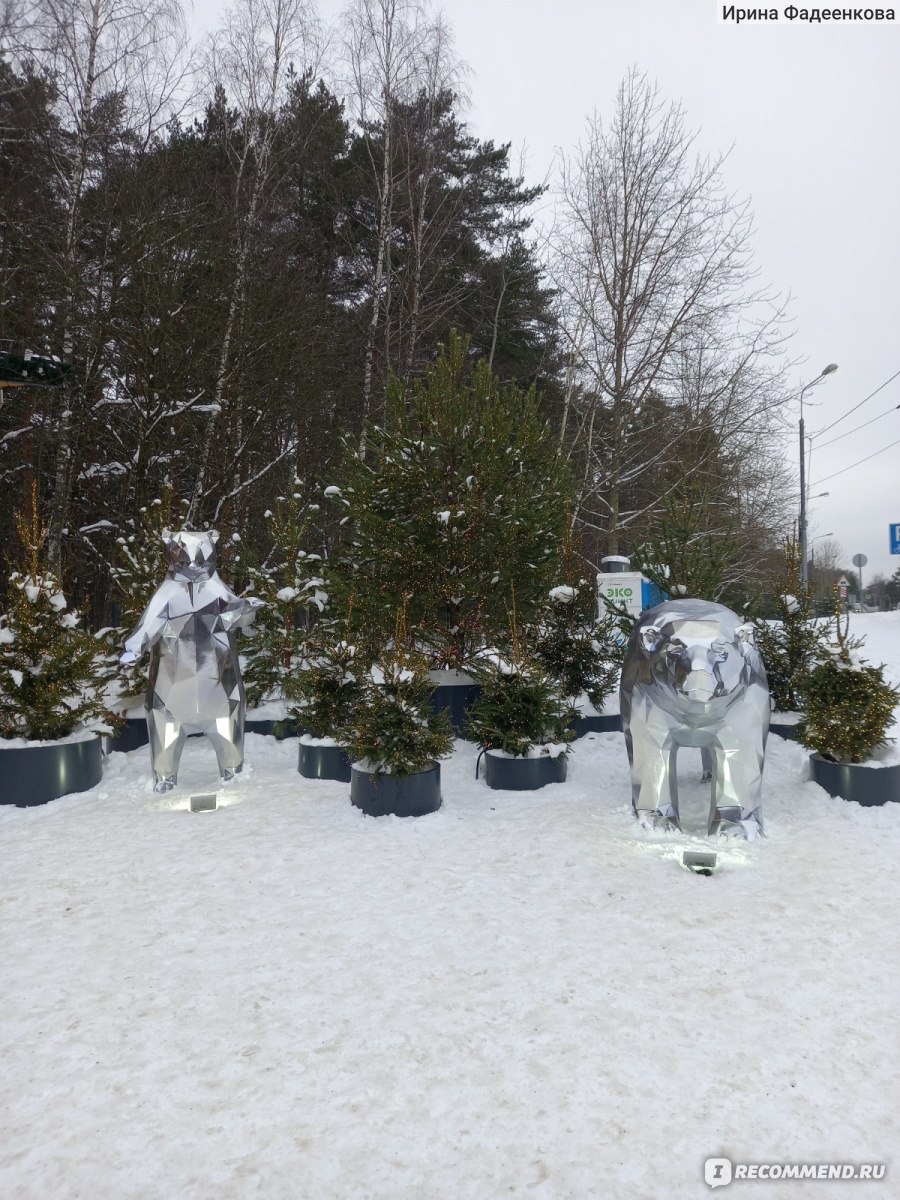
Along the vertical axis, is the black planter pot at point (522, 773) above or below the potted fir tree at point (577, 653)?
below

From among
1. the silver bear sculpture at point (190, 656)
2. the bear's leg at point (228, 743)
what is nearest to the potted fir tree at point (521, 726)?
the bear's leg at point (228, 743)

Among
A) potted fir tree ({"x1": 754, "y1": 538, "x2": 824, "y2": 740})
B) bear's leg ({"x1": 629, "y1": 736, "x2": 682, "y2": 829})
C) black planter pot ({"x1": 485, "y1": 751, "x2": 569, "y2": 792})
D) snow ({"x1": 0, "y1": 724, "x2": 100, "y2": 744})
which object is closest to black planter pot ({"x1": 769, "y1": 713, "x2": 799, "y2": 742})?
potted fir tree ({"x1": 754, "y1": 538, "x2": 824, "y2": 740})

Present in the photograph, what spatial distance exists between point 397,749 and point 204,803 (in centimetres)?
157

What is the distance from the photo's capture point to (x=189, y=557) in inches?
239

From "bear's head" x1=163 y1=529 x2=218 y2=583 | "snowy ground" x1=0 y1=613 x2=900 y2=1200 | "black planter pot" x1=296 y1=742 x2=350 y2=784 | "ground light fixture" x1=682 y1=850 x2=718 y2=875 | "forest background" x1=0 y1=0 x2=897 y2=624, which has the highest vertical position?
"forest background" x1=0 y1=0 x2=897 y2=624

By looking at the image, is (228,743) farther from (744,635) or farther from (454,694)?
(744,635)

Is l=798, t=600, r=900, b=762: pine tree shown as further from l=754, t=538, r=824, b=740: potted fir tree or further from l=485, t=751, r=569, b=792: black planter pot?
l=485, t=751, r=569, b=792: black planter pot

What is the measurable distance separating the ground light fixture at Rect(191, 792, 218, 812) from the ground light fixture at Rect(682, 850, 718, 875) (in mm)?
3512

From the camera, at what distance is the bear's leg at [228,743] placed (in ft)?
19.9

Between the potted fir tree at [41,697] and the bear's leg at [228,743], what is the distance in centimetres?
113

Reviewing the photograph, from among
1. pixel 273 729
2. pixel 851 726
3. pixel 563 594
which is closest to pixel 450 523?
pixel 563 594

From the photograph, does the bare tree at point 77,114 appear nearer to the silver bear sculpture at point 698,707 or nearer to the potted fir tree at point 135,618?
the potted fir tree at point 135,618

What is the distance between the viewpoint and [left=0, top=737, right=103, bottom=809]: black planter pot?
18.9ft

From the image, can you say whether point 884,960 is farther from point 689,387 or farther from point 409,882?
point 689,387
